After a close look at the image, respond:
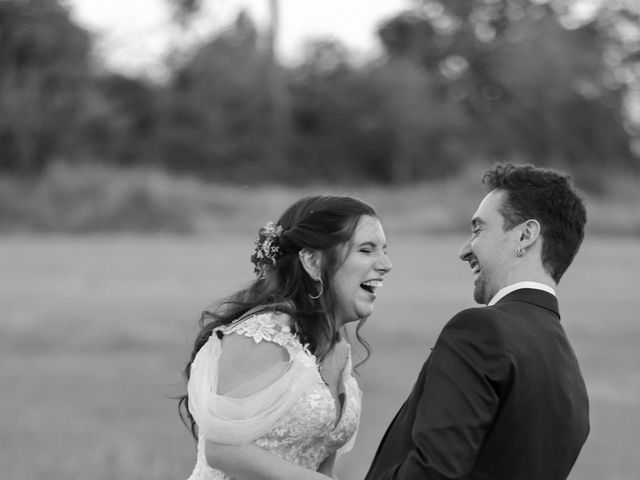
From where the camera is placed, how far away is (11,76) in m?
45.7

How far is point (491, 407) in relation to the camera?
8.80 ft

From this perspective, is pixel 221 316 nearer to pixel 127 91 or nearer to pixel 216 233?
pixel 216 233

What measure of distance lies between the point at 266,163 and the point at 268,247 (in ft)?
144

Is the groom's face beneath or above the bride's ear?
above

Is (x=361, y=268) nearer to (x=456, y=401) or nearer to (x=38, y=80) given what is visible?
(x=456, y=401)

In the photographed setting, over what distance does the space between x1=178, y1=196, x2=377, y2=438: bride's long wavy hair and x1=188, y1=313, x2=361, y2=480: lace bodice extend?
93 millimetres

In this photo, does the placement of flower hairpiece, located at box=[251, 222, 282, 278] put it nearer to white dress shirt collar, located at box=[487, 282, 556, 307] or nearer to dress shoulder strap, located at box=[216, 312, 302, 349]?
dress shoulder strap, located at box=[216, 312, 302, 349]

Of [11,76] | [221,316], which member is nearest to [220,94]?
[11,76]

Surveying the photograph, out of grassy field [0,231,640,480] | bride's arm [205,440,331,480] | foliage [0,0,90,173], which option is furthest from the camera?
foliage [0,0,90,173]

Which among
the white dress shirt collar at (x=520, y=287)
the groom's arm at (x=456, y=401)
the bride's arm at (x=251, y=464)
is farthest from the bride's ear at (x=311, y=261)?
the groom's arm at (x=456, y=401)

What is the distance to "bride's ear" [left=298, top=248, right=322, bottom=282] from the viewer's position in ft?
12.0

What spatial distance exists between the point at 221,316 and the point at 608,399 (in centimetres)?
1037

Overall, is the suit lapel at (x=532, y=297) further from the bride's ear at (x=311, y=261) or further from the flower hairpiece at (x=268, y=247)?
the flower hairpiece at (x=268, y=247)

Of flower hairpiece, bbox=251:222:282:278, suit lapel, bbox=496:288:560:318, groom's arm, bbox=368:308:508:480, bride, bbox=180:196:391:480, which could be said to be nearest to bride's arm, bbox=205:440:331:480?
bride, bbox=180:196:391:480
